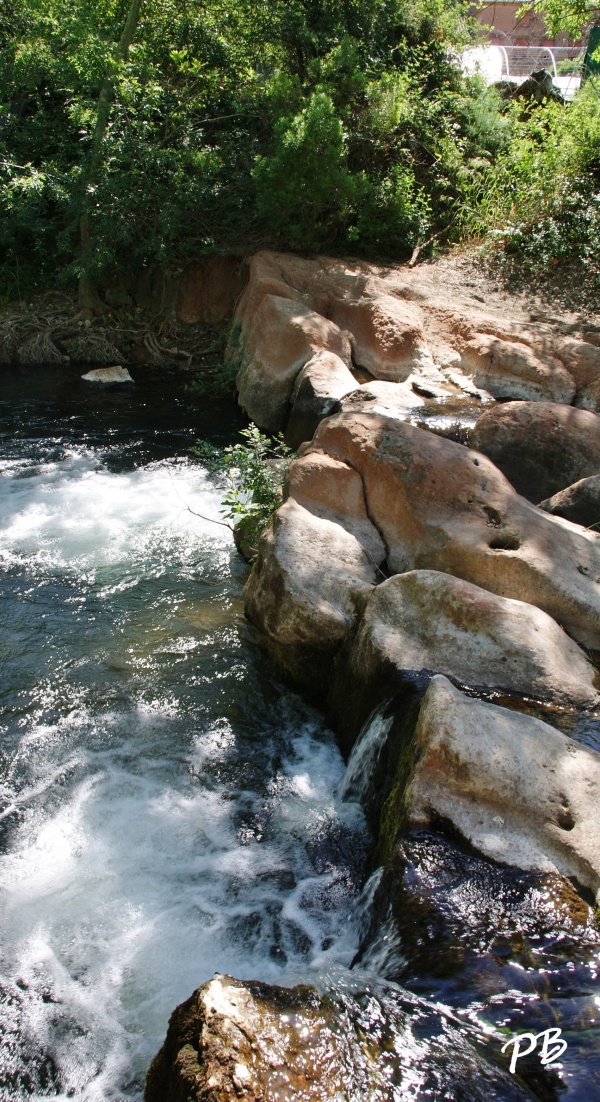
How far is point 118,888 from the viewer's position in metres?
3.31

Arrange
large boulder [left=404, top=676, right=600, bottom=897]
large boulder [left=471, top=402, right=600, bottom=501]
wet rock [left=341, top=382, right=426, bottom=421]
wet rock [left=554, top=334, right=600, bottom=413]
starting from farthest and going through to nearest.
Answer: wet rock [left=554, top=334, right=600, bottom=413], wet rock [left=341, top=382, right=426, bottom=421], large boulder [left=471, top=402, right=600, bottom=501], large boulder [left=404, top=676, right=600, bottom=897]

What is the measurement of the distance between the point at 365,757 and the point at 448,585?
3.28 ft

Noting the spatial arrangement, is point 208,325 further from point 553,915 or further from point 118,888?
point 553,915

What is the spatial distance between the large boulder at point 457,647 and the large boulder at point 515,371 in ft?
13.6

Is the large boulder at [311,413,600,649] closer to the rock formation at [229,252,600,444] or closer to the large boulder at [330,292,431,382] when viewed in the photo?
the rock formation at [229,252,600,444]

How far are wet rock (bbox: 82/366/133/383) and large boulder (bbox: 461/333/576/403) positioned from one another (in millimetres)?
4814

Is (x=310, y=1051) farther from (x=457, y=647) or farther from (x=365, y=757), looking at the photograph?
(x=457, y=647)

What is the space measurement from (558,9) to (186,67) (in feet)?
16.9

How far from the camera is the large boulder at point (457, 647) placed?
3738mm

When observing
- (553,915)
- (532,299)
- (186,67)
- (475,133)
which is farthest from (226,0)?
(553,915)

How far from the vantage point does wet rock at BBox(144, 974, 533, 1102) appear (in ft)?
6.17

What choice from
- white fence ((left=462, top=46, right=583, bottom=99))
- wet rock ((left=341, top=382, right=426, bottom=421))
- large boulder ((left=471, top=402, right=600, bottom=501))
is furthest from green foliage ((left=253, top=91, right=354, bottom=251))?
large boulder ((left=471, top=402, right=600, bottom=501))

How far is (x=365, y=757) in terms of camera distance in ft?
12.3
